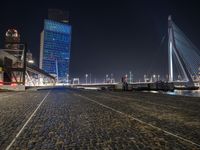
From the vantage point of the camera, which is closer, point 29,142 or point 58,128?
point 29,142

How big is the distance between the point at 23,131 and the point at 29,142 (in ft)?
5.17

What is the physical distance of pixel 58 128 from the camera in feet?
28.4

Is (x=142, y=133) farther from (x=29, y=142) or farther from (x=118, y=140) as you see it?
(x=29, y=142)

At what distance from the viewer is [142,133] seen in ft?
25.6

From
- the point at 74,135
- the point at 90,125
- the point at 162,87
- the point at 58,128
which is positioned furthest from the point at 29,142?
the point at 162,87

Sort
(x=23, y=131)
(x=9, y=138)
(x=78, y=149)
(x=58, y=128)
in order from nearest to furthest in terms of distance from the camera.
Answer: (x=78, y=149)
(x=9, y=138)
(x=23, y=131)
(x=58, y=128)

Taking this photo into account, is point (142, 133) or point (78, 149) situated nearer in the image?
point (78, 149)

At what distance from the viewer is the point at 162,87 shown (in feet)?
222

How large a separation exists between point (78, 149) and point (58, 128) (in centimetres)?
A: 288

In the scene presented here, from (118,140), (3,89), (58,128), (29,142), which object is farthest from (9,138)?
(3,89)

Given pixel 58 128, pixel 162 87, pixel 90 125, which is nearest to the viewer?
pixel 58 128

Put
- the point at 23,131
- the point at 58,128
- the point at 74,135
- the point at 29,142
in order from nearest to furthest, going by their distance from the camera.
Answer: the point at 29,142
the point at 74,135
the point at 23,131
the point at 58,128

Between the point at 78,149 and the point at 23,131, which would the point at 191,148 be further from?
the point at 23,131

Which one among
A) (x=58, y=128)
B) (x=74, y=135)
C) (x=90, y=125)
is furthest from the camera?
(x=90, y=125)
